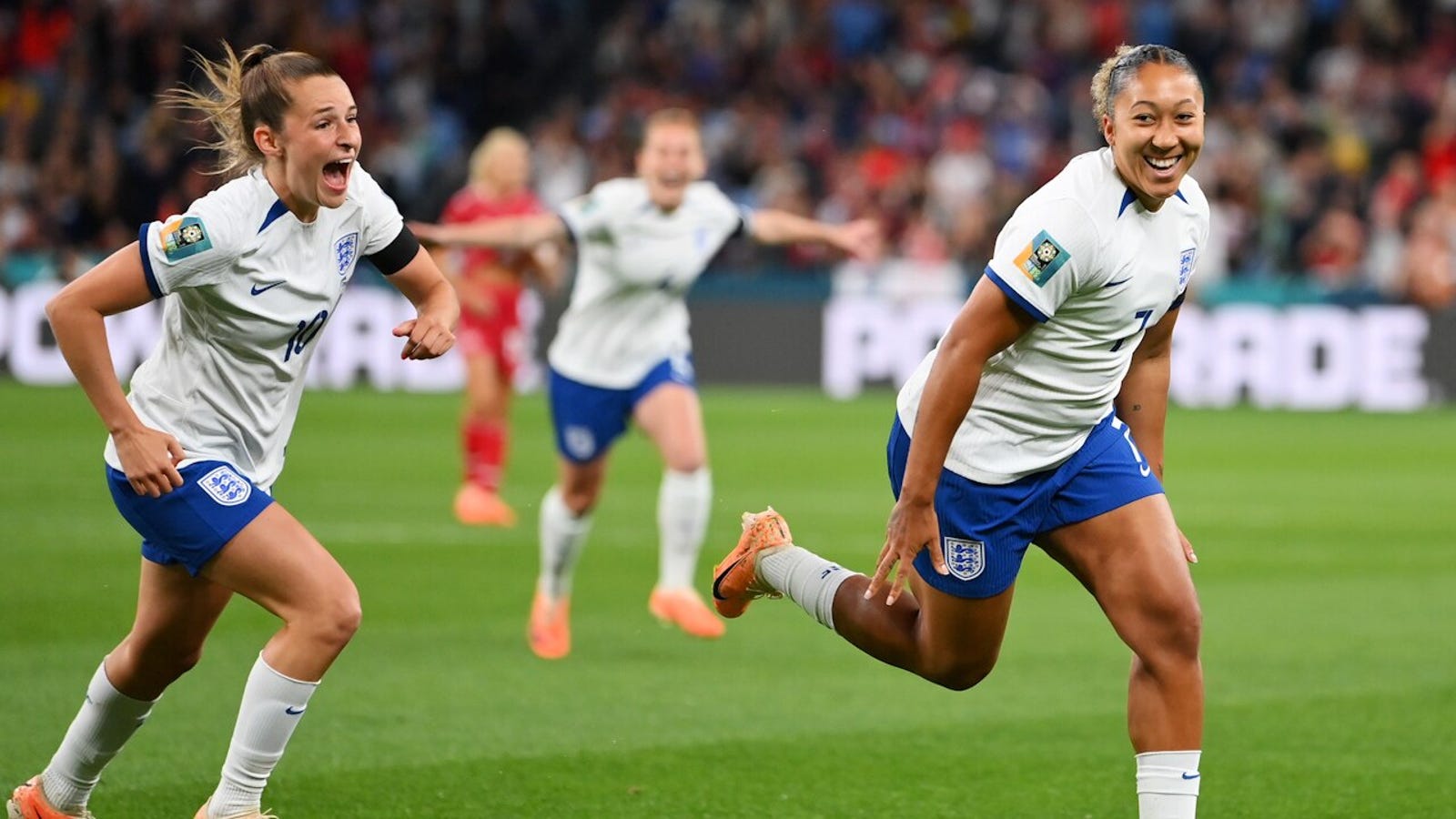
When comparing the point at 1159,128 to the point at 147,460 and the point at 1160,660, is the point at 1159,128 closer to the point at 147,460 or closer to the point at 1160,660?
the point at 1160,660

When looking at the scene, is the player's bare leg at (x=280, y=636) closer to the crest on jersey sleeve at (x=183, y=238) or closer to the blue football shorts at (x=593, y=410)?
the crest on jersey sleeve at (x=183, y=238)

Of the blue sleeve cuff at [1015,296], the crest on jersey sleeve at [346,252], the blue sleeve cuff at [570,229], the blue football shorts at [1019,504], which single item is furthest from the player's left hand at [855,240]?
the blue sleeve cuff at [1015,296]

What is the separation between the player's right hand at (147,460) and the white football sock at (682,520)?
173 inches

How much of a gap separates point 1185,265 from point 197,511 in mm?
2547

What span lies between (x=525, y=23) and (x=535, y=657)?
20.5 m

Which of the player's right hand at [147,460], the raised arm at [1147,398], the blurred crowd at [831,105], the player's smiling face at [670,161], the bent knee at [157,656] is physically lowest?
the bent knee at [157,656]

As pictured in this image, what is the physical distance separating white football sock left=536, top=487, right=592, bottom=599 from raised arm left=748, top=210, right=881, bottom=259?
1.65 m

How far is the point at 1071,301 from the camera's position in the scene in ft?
16.3

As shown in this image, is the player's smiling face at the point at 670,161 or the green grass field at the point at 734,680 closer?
the green grass field at the point at 734,680

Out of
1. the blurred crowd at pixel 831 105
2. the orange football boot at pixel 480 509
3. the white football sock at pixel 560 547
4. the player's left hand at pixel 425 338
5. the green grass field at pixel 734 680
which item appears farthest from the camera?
the blurred crowd at pixel 831 105

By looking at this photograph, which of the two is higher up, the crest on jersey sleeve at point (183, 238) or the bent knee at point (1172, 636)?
the crest on jersey sleeve at point (183, 238)

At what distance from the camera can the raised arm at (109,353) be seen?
4.88 meters

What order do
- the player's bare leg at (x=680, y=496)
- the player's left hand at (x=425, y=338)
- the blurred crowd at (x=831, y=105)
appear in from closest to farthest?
the player's left hand at (x=425, y=338) → the player's bare leg at (x=680, y=496) → the blurred crowd at (x=831, y=105)

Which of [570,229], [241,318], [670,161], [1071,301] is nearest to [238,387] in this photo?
[241,318]
